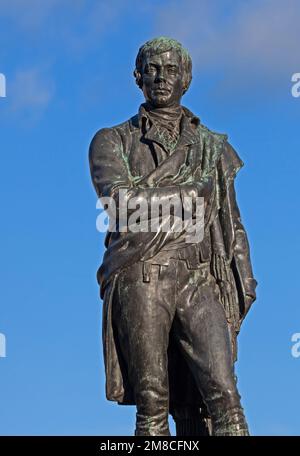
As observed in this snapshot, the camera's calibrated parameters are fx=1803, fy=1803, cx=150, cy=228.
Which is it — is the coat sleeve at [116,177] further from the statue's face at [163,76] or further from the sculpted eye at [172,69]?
the sculpted eye at [172,69]

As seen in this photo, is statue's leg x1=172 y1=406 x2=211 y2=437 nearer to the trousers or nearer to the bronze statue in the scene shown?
the bronze statue

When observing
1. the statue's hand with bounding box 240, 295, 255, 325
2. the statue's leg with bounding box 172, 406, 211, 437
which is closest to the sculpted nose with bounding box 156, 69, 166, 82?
the statue's hand with bounding box 240, 295, 255, 325

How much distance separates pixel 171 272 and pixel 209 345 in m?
0.89

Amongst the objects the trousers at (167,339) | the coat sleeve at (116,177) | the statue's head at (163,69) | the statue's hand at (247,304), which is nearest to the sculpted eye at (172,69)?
the statue's head at (163,69)

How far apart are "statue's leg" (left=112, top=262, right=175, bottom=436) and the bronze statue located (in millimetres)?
11

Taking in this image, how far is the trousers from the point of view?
18828mm

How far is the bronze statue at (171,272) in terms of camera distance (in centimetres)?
1895

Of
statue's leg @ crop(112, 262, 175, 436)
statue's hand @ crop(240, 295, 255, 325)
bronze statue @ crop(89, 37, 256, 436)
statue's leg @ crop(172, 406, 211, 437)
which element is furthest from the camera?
statue's hand @ crop(240, 295, 255, 325)

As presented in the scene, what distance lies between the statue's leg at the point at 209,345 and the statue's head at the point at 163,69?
1920 mm

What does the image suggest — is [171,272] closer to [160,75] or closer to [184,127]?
[184,127]

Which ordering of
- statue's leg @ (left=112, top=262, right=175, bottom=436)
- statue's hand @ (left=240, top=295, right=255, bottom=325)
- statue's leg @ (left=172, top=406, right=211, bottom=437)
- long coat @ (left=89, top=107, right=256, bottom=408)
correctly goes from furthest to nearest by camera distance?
statue's hand @ (left=240, top=295, right=255, bottom=325)
statue's leg @ (left=172, top=406, right=211, bottom=437)
long coat @ (left=89, top=107, right=256, bottom=408)
statue's leg @ (left=112, top=262, right=175, bottom=436)

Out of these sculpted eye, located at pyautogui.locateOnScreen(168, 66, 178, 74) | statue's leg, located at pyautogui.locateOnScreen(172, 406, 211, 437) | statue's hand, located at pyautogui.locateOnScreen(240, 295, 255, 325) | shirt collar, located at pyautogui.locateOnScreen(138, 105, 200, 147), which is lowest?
statue's leg, located at pyautogui.locateOnScreen(172, 406, 211, 437)

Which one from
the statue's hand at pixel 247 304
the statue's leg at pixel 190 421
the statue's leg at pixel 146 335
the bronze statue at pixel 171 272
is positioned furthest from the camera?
the statue's hand at pixel 247 304
